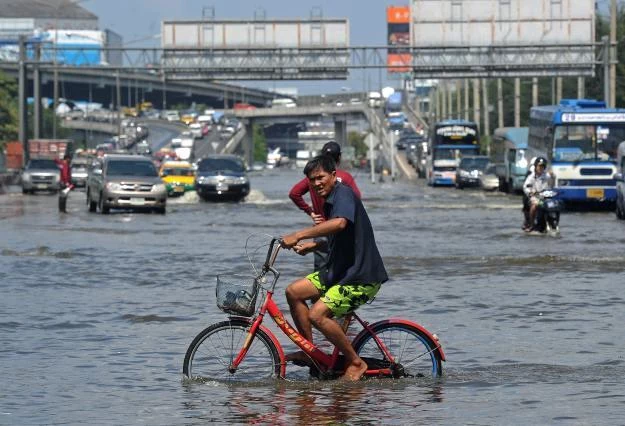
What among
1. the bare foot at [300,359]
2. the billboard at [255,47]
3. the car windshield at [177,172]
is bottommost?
the bare foot at [300,359]

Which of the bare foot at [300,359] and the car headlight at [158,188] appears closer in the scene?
the bare foot at [300,359]

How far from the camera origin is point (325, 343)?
13516 millimetres

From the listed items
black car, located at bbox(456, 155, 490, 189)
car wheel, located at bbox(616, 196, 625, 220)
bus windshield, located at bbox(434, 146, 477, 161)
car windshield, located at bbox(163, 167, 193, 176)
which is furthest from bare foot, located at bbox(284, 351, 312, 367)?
bus windshield, located at bbox(434, 146, 477, 161)

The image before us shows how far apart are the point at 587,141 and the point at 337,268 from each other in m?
36.5

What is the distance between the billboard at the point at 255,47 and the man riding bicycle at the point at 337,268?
6481 cm

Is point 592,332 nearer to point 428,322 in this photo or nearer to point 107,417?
point 428,322

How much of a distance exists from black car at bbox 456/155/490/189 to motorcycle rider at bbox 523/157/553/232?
42720 mm

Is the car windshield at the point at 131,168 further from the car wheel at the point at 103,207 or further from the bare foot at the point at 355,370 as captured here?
the bare foot at the point at 355,370

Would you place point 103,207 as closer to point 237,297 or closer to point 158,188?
point 158,188

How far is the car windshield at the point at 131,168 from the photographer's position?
43044mm

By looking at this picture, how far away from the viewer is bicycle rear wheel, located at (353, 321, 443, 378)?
11086mm

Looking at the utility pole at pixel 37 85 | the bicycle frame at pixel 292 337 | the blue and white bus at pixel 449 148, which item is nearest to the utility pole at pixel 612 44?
the blue and white bus at pixel 449 148

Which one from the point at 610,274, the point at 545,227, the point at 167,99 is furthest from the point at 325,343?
the point at 167,99

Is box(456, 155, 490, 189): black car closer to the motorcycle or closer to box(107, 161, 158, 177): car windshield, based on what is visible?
box(107, 161, 158, 177): car windshield
